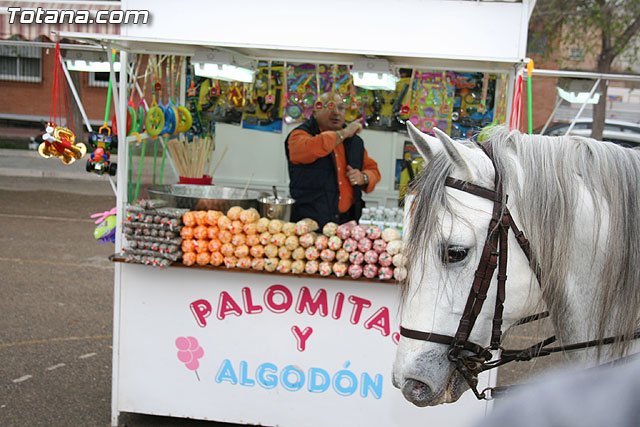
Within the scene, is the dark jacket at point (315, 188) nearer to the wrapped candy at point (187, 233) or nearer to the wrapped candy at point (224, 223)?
the wrapped candy at point (224, 223)

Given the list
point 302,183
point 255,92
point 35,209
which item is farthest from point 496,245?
point 35,209

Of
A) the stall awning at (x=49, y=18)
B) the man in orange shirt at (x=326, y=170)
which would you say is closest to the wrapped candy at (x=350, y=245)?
the man in orange shirt at (x=326, y=170)

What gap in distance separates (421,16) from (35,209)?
883 centimetres

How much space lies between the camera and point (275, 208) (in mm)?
4281

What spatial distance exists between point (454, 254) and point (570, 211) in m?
0.35

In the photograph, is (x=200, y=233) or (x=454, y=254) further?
(x=200, y=233)

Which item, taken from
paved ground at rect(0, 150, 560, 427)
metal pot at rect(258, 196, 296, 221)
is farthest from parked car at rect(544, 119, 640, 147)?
metal pot at rect(258, 196, 296, 221)

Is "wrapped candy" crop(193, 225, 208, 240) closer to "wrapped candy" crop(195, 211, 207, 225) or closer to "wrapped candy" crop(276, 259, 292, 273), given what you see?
"wrapped candy" crop(195, 211, 207, 225)

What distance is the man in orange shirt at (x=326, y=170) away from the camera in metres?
4.50

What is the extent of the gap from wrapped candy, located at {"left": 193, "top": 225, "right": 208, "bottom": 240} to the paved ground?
127 centimetres

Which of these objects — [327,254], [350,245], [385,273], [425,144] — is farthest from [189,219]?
[425,144]

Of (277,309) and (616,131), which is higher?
(616,131)

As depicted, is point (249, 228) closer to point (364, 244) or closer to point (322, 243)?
point (322, 243)

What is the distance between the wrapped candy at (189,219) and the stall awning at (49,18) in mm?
1193
